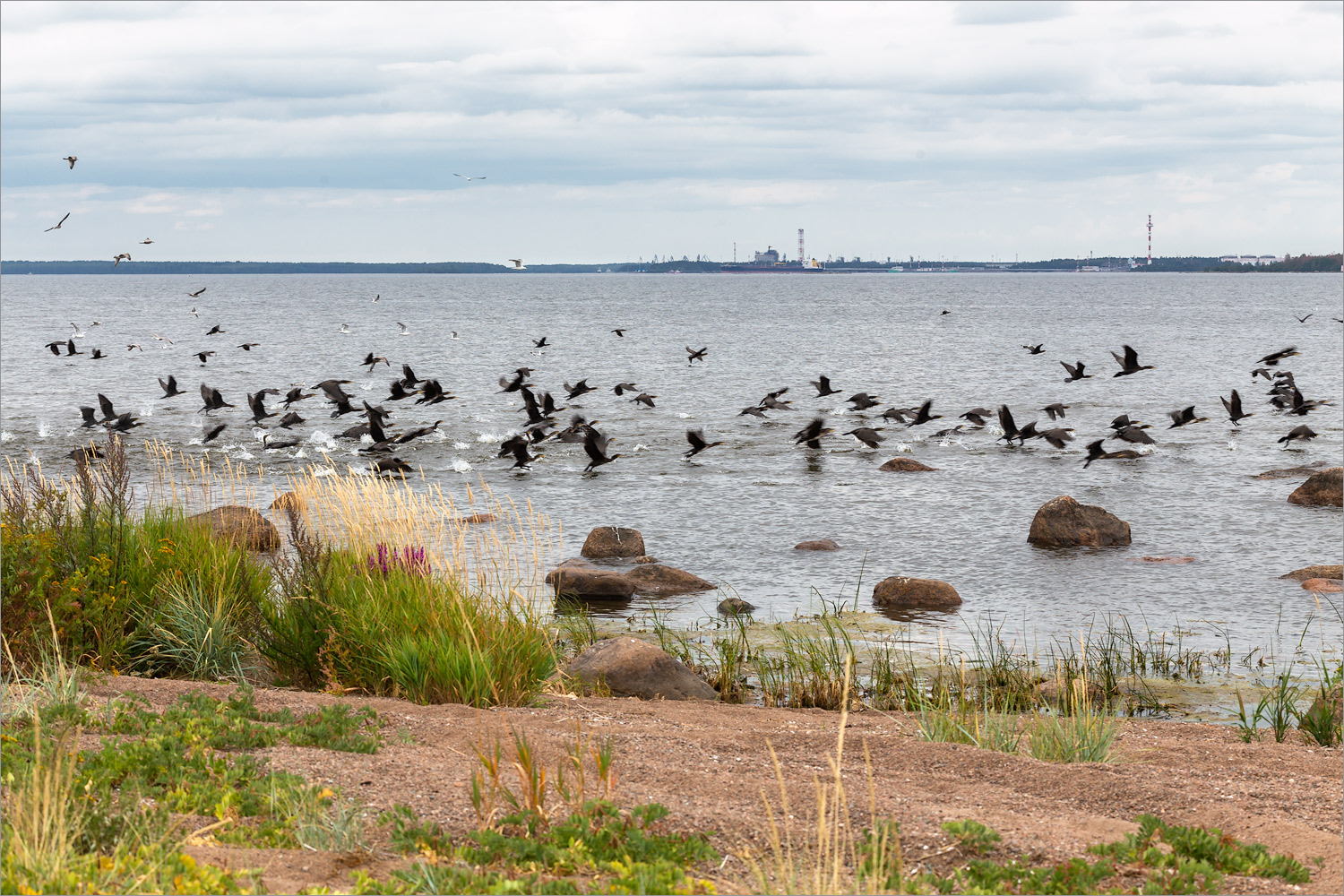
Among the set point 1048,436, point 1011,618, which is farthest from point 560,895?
point 1048,436

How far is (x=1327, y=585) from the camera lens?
1681 centimetres

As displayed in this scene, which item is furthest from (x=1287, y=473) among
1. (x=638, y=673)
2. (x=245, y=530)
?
(x=245, y=530)

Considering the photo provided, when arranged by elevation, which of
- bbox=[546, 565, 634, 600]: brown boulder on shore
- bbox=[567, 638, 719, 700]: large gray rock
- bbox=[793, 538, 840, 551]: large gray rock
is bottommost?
bbox=[793, 538, 840, 551]: large gray rock

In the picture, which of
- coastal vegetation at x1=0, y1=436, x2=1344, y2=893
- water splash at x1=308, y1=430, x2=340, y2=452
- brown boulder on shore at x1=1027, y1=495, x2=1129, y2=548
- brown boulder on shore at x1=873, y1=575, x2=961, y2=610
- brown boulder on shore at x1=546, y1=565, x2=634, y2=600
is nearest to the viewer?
coastal vegetation at x1=0, y1=436, x2=1344, y2=893

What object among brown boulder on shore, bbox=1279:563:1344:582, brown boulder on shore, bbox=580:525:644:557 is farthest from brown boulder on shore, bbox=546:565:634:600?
brown boulder on shore, bbox=1279:563:1344:582

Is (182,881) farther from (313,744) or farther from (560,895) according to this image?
(313,744)

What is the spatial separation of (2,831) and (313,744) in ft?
6.96

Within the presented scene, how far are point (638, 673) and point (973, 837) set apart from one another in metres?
5.43

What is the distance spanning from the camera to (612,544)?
19.1 meters

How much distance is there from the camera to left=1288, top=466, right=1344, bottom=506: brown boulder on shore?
23469mm

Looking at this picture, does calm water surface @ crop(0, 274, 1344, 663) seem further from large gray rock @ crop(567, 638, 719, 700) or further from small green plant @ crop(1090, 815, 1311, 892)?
small green plant @ crop(1090, 815, 1311, 892)

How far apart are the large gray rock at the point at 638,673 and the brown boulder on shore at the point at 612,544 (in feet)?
25.8

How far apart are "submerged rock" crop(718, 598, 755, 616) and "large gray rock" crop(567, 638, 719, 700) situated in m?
4.28

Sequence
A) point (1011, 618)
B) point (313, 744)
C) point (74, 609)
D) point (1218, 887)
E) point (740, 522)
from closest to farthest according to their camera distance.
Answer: point (1218, 887)
point (313, 744)
point (74, 609)
point (1011, 618)
point (740, 522)
